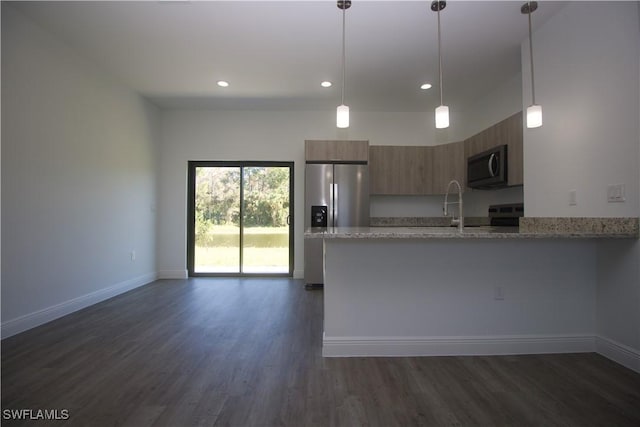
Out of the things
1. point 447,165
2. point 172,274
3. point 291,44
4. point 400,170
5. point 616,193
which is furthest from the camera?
point 172,274

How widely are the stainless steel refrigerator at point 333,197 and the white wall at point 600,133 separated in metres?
2.07

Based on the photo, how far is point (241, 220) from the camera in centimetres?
471

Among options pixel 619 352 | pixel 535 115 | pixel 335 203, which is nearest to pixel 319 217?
pixel 335 203

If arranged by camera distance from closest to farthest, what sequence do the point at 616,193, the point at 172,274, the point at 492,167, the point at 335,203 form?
the point at 616,193 → the point at 492,167 → the point at 335,203 → the point at 172,274

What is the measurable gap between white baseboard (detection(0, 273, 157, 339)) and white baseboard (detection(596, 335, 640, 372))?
4.60m

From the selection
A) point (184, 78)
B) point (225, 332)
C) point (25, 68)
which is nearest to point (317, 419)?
point (225, 332)

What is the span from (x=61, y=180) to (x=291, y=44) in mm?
2640

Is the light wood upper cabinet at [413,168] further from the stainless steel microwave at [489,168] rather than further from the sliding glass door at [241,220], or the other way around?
the sliding glass door at [241,220]

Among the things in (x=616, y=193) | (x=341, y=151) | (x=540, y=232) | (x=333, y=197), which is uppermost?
(x=341, y=151)

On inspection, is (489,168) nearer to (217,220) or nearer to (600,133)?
(600,133)

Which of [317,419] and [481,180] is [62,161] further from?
[481,180]

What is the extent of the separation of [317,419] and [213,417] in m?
0.53

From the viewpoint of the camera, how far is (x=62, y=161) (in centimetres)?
289

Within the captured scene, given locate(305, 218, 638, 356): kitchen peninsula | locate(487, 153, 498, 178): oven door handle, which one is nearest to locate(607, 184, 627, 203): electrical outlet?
locate(305, 218, 638, 356): kitchen peninsula
